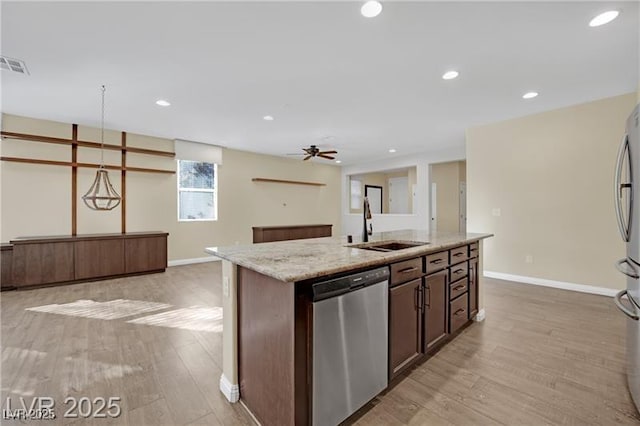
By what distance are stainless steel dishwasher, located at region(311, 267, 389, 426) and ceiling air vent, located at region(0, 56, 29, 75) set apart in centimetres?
388

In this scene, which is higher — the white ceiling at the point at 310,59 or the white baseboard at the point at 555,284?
the white ceiling at the point at 310,59

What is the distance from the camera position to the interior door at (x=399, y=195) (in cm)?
1084

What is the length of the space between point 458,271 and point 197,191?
230 inches

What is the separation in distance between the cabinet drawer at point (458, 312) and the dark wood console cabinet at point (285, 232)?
473 centimetres

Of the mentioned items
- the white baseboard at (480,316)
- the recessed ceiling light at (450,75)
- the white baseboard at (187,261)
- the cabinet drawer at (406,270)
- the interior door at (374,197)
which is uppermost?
the recessed ceiling light at (450,75)

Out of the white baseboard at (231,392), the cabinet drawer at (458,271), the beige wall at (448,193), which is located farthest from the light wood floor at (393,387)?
the beige wall at (448,193)

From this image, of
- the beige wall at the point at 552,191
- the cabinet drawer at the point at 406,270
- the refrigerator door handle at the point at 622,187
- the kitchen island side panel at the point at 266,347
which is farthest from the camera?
the beige wall at the point at 552,191

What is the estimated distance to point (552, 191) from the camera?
167 inches

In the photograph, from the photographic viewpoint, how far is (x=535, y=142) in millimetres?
4410

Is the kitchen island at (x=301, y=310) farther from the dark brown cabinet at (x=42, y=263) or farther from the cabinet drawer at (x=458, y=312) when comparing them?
the dark brown cabinet at (x=42, y=263)

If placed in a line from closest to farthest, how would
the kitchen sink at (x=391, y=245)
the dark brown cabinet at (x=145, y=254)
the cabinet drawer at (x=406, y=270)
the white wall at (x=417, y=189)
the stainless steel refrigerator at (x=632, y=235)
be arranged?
the stainless steel refrigerator at (x=632, y=235) → the cabinet drawer at (x=406, y=270) → the kitchen sink at (x=391, y=245) → the dark brown cabinet at (x=145, y=254) → the white wall at (x=417, y=189)

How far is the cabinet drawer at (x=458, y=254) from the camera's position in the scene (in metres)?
2.52

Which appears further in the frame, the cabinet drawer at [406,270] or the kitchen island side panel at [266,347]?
the cabinet drawer at [406,270]

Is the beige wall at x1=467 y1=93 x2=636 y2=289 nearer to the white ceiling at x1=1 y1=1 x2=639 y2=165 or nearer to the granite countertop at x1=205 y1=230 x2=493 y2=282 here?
the white ceiling at x1=1 y1=1 x2=639 y2=165
